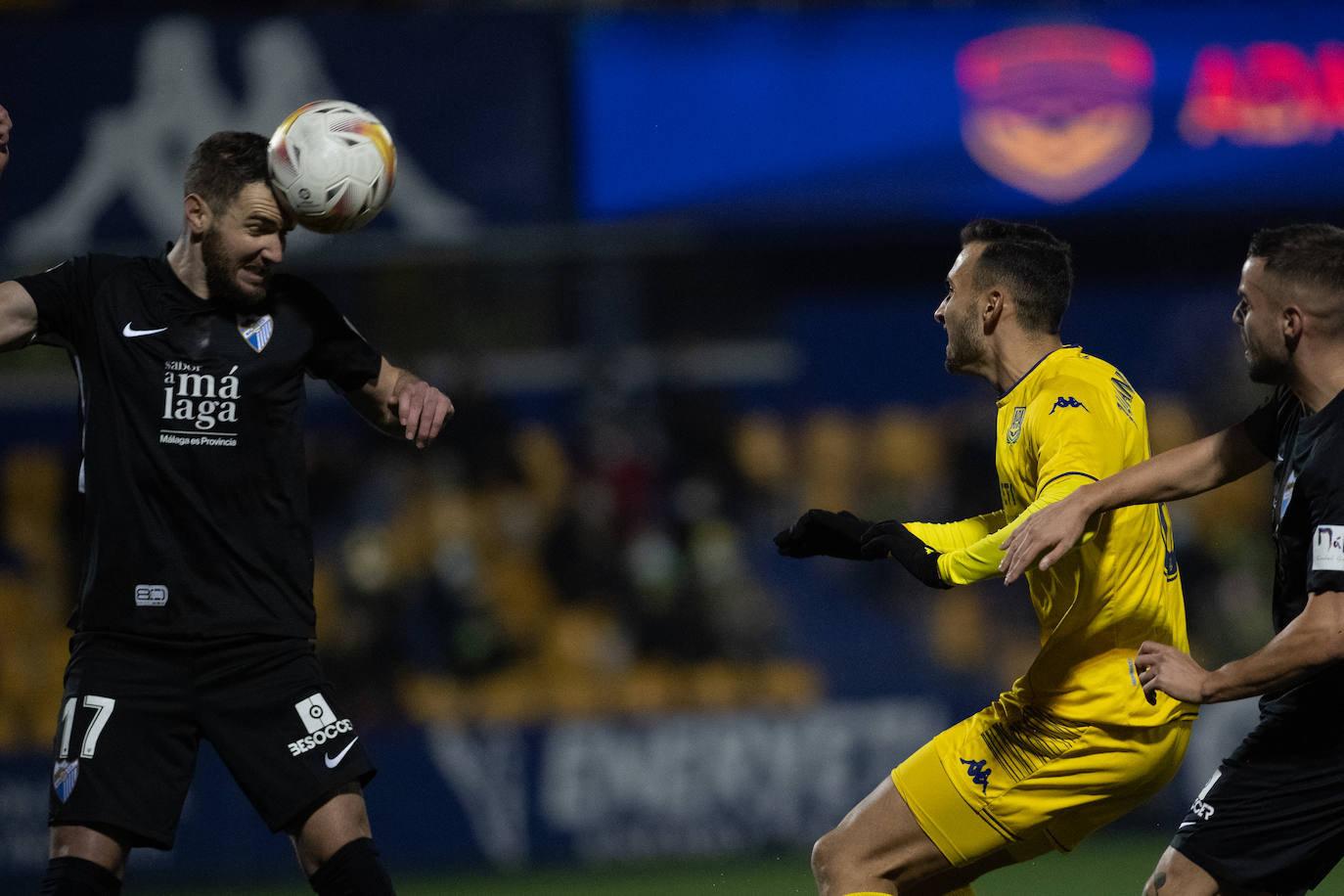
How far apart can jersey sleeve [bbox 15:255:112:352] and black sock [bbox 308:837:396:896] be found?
4.97ft

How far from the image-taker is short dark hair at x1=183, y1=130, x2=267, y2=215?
13.8ft

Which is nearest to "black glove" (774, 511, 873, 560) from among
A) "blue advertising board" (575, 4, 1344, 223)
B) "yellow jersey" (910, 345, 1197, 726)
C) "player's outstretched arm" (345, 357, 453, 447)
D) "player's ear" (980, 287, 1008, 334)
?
"yellow jersey" (910, 345, 1197, 726)

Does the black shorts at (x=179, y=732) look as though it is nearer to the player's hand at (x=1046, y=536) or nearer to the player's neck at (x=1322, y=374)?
the player's hand at (x=1046, y=536)

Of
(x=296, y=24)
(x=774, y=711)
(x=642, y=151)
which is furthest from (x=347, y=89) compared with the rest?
(x=774, y=711)

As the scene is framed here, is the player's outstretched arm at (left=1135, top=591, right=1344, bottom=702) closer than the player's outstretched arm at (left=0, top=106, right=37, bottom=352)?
Yes

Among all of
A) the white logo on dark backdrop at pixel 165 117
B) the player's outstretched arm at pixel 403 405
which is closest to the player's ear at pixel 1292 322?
the player's outstretched arm at pixel 403 405

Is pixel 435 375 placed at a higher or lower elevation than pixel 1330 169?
lower

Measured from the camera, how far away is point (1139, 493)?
3.73 meters

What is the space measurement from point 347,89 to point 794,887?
5.84 metres

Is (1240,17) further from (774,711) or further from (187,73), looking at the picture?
(187,73)

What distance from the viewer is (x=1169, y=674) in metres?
3.48

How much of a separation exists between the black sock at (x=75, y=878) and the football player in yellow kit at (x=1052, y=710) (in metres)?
1.76

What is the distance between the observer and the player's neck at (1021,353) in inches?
162

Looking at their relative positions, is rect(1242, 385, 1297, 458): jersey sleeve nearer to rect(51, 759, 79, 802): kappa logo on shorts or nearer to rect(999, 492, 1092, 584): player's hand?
rect(999, 492, 1092, 584): player's hand
